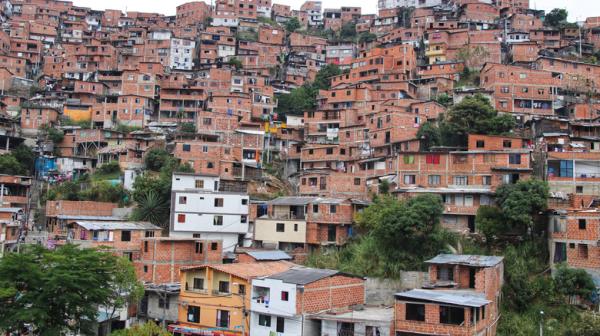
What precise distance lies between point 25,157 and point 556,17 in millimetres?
65051

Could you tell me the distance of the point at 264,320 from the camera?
29.0 metres

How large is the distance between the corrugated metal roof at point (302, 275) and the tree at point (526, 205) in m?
9.60

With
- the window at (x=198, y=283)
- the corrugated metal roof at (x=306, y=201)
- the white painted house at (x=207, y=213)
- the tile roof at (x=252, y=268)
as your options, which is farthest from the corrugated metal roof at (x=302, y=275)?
the white painted house at (x=207, y=213)

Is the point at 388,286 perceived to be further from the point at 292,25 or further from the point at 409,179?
the point at 292,25

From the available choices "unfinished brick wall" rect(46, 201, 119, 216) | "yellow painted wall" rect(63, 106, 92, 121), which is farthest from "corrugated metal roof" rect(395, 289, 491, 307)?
"yellow painted wall" rect(63, 106, 92, 121)

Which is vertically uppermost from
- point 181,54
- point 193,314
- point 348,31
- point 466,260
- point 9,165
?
point 348,31

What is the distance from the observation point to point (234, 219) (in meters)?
41.3

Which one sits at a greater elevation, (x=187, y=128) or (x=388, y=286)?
(x=187, y=128)

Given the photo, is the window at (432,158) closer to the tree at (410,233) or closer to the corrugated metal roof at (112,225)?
the tree at (410,233)

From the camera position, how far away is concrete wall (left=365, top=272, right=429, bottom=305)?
100ft

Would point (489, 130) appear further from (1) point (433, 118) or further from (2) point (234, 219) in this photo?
(2) point (234, 219)

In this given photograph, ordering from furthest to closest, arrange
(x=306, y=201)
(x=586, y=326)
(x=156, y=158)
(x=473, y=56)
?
1. (x=473, y=56)
2. (x=156, y=158)
3. (x=306, y=201)
4. (x=586, y=326)

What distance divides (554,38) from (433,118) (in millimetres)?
29694

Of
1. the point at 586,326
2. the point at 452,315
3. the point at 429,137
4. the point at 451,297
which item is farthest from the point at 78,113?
the point at 586,326
